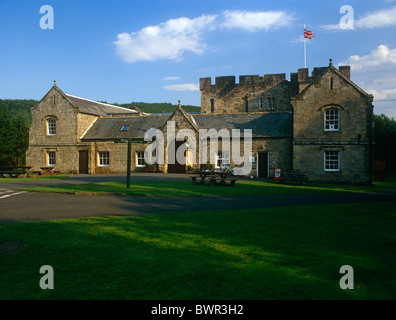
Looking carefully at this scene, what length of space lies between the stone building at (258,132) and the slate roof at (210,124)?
88 millimetres

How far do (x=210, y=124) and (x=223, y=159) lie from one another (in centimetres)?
397

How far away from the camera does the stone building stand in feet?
83.8

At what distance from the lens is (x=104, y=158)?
33.0 m

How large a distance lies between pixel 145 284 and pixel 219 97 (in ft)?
133

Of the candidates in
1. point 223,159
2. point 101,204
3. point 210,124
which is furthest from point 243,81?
point 101,204

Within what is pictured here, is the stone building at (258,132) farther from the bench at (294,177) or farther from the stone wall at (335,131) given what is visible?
the bench at (294,177)

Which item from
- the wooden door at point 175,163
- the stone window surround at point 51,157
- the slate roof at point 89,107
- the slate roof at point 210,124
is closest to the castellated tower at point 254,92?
the slate roof at point 210,124

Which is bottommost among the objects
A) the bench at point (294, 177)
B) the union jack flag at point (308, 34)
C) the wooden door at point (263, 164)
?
the bench at point (294, 177)

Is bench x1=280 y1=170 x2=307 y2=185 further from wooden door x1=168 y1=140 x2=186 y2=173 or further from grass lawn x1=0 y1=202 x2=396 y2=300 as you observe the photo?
grass lawn x1=0 y1=202 x2=396 y2=300

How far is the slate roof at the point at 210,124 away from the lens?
28.9 meters

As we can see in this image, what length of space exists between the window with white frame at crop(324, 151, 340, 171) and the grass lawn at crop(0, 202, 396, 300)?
57.5 feet

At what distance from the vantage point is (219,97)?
43594 millimetres

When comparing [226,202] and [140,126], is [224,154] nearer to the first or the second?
[140,126]
